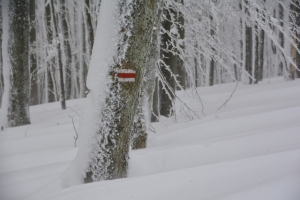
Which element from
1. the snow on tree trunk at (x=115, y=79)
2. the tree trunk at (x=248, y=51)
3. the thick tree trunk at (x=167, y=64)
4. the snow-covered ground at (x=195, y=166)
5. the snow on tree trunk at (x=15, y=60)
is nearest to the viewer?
the snow-covered ground at (x=195, y=166)

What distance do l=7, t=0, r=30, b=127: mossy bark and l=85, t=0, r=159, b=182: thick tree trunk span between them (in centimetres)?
462

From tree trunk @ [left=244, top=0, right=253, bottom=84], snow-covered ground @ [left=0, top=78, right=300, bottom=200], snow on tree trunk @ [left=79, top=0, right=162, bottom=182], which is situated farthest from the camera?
tree trunk @ [left=244, top=0, right=253, bottom=84]

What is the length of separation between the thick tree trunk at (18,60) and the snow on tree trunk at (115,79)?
4540 mm

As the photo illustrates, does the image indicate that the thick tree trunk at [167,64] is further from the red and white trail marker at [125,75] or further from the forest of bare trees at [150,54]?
the red and white trail marker at [125,75]

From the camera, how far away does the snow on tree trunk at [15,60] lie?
573cm

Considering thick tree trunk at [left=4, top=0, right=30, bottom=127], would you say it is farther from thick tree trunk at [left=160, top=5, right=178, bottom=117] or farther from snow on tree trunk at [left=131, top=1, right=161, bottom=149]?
snow on tree trunk at [left=131, top=1, right=161, bottom=149]

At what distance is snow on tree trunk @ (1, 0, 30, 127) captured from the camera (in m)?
5.73

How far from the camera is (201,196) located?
1.79 m

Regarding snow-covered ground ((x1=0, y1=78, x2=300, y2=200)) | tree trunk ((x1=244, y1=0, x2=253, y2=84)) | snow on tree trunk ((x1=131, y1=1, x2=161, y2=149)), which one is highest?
tree trunk ((x1=244, y1=0, x2=253, y2=84))

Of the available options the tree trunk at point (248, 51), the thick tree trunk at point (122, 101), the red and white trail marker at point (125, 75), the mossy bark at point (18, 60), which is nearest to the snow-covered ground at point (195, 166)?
the thick tree trunk at point (122, 101)

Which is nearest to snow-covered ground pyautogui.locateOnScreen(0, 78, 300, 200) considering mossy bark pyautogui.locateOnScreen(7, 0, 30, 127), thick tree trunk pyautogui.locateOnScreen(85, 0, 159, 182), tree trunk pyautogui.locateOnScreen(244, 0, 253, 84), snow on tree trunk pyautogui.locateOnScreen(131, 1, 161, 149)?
thick tree trunk pyautogui.locateOnScreen(85, 0, 159, 182)

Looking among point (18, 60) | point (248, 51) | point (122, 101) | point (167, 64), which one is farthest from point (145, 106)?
point (248, 51)

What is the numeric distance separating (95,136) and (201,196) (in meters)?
1.08

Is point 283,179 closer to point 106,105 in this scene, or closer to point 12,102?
point 106,105
